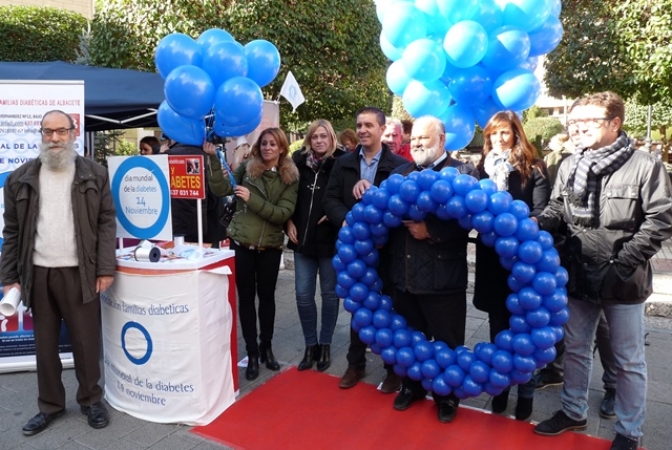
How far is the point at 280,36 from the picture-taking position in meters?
7.94

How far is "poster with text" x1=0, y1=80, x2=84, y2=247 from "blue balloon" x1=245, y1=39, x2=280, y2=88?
1289 mm

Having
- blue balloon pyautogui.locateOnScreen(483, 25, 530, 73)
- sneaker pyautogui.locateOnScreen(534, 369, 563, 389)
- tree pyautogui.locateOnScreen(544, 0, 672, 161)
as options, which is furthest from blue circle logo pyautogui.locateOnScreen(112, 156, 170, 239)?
tree pyautogui.locateOnScreen(544, 0, 672, 161)

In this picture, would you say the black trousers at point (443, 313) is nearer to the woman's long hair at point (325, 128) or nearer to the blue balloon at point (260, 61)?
the woman's long hair at point (325, 128)

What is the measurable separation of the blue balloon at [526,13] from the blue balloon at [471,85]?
425 millimetres

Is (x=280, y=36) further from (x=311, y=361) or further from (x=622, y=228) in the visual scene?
(x=622, y=228)

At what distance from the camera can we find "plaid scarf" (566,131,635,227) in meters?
2.77

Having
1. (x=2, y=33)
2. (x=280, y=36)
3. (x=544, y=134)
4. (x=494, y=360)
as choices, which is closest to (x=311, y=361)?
(x=494, y=360)

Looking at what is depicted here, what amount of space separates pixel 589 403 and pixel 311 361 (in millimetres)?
1986

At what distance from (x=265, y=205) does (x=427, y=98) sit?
160 cm

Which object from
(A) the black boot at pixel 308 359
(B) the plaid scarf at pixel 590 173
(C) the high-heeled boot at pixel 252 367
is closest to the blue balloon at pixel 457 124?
(B) the plaid scarf at pixel 590 173

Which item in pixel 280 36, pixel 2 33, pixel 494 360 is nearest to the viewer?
pixel 494 360

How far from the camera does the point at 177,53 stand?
11.2ft

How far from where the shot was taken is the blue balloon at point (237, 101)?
3.34 metres

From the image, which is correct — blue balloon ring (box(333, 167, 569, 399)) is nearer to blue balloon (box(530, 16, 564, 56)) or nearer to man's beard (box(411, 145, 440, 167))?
man's beard (box(411, 145, 440, 167))
